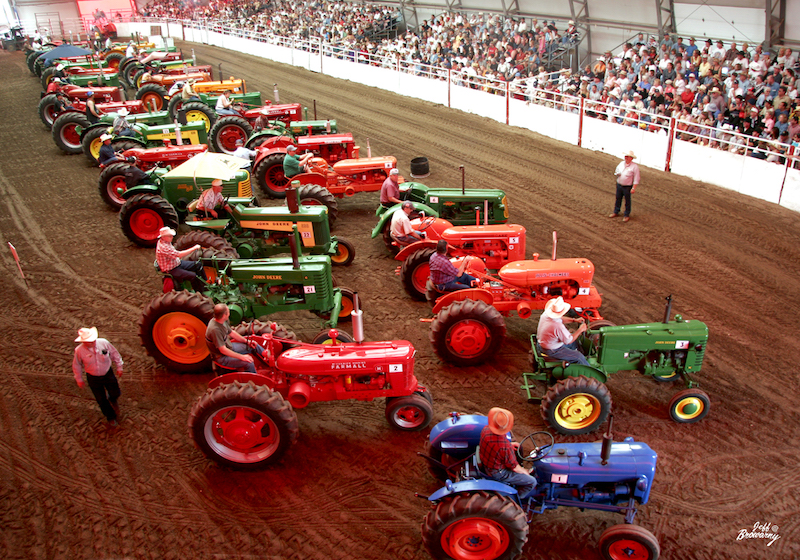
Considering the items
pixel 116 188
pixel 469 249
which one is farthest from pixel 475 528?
pixel 116 188

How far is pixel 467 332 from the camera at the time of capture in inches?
277

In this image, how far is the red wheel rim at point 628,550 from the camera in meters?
4.66

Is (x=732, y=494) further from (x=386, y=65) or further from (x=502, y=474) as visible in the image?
(x=386, y=65)

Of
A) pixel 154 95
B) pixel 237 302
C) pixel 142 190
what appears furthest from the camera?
pixel 154 95

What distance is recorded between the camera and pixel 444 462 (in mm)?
5277

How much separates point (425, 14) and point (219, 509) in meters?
26.3

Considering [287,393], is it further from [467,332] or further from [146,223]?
[146,223]

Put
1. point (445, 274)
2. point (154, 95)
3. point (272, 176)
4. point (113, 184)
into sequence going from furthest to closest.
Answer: point (154, 95) < point (272, 176) < point (113, 184) < point (445, 274)

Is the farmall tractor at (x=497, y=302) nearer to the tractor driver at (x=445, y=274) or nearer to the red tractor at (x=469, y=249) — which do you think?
the tractor driver at (x=445, y=274)

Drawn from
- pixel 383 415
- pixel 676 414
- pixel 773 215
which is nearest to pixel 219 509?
pixel 383 415

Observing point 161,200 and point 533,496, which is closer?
point 533,496

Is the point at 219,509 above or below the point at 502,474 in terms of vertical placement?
below

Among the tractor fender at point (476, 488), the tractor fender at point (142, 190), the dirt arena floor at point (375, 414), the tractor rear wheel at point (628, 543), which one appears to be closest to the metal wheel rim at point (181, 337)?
the dirt arena floor at point (375, 414)

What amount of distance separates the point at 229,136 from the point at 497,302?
930cm
